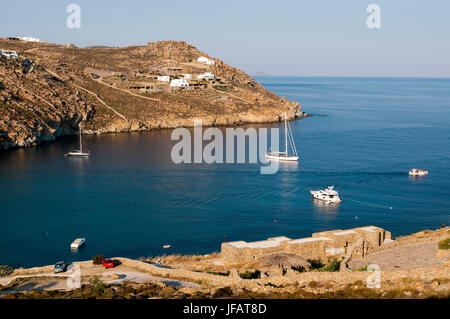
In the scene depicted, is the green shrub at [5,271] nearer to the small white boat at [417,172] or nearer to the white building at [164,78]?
the small white boat at [417,172]

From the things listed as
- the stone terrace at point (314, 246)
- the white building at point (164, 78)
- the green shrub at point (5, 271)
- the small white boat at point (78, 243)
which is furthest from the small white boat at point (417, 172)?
the white building at point (164, 78)

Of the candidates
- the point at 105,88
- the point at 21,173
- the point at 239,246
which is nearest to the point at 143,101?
the point at 105,88

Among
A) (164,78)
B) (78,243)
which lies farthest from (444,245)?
(164,78)

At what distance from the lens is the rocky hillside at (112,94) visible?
243ft

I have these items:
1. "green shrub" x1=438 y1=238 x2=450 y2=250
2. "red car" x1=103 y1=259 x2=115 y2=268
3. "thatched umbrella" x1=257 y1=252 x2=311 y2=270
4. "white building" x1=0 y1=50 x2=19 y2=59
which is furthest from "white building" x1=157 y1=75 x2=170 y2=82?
"green shrub" x1=438 y1=238 x2=450 y2=250

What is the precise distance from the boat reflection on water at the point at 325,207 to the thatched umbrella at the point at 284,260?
1713 centimetres

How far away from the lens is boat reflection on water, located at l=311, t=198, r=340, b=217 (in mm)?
38219

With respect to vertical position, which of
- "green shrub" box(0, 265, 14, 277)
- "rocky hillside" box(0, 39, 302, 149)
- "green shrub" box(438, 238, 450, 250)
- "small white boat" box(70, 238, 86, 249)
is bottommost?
"small white boat" box(70, 238, 86, 249)

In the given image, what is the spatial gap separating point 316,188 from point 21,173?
2828cm

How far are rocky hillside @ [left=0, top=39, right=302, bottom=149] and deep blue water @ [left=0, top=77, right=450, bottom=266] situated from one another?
23.5ft

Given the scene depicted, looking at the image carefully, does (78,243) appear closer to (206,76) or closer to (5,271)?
(5,271)

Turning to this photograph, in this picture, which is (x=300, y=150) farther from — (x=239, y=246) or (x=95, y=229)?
(x=239, y=246)

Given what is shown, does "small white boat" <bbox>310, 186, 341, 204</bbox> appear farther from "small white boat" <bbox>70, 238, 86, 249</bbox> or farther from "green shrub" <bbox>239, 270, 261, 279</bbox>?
"green shrub" <bbox>239, 270, 261, 279</bbox>

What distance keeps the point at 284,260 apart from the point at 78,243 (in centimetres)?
1483
